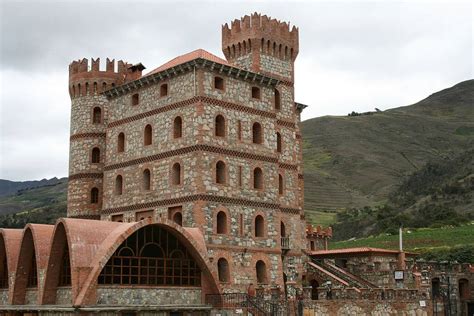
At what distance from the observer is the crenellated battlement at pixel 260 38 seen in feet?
158

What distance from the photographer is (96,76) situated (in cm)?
5103

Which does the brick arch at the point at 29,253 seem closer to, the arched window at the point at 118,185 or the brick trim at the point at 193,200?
the brick trim at the point at 193,200

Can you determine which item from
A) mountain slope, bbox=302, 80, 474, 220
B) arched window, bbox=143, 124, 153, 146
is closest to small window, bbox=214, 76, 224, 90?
arched window, bbox=143, 124, 153, 146

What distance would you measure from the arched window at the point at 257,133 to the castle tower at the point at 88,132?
11.6 meters

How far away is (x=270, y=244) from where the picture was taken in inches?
→ 1726

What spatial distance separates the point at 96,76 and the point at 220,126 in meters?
12.6

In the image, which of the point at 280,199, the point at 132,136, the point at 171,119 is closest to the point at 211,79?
the point at 171,119

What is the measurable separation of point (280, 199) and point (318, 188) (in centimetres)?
10081

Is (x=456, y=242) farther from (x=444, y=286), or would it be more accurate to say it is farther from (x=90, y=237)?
(x=90, y=237)

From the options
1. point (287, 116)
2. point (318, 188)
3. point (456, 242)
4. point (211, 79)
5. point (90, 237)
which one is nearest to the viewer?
point (90, 237)

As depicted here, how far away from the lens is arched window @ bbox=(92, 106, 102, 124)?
50656 mm

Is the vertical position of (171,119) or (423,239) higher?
(171,119)

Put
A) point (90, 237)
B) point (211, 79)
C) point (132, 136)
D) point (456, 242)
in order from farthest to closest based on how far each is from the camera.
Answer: point (456, 242), point (132, 136), point (211, 79), point (90, 237)

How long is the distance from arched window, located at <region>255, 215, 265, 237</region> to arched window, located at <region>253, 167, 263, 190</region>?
6.16ft
